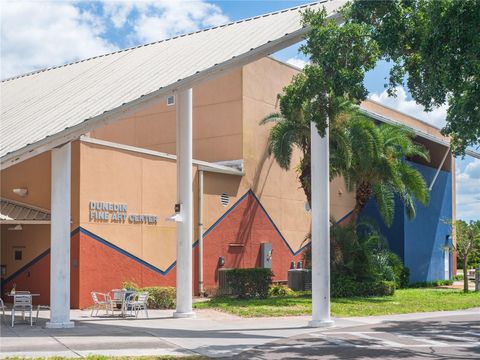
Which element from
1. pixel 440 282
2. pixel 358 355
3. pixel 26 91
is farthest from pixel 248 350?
pixel 440 282

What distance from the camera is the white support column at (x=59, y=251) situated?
16.5 metres

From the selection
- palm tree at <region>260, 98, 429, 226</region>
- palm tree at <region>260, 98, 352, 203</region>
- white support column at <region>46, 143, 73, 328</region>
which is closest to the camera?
white support column at <region>46, 143, 73, 328</region>

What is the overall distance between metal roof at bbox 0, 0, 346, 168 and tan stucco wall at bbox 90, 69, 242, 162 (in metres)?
5.59

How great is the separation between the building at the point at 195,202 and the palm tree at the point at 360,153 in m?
1.98

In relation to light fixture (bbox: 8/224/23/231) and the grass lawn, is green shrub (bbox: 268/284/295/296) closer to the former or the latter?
the grass lawn

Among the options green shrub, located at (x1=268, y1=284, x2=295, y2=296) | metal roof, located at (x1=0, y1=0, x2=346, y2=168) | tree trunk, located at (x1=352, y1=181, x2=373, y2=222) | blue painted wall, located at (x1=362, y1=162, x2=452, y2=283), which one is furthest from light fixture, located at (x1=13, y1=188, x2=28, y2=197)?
blue painted wall, located at (x1=362, y1=162, x2=452, y2=283)

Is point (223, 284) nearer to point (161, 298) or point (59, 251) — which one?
point (161, 298)

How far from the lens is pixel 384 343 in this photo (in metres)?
15.0

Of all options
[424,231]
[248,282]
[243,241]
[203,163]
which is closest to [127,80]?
[203,163]

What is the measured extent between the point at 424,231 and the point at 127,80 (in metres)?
22.9

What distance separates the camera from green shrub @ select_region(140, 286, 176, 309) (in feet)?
73.4

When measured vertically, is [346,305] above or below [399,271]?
below

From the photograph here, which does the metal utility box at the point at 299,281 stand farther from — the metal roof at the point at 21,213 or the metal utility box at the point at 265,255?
the metal roof at the point at 21,213

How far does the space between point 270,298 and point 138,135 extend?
10943 millimetres
